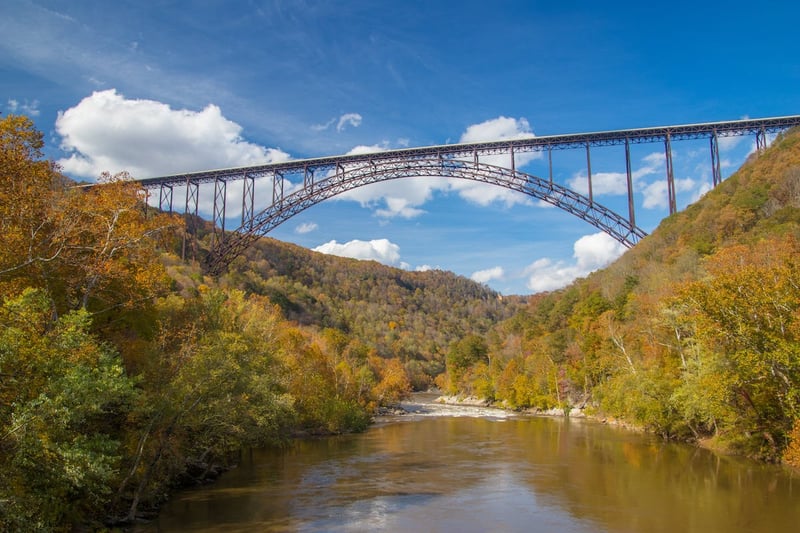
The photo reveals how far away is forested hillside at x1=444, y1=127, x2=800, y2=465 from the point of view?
20906 millimetres

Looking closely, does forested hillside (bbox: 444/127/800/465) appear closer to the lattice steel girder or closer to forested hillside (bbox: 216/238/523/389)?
the lattice steel girder

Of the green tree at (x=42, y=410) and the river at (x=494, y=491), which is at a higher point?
the green tree at (x=42, y=410)

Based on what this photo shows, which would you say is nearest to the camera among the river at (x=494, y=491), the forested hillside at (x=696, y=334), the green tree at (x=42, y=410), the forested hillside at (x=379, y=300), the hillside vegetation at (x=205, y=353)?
the green tree at (x=42, y=410)

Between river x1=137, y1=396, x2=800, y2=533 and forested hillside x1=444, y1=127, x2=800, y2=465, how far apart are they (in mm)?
2130

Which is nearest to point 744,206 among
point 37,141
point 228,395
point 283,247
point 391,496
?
point 391,496

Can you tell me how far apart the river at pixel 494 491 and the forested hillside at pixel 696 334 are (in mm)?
2130

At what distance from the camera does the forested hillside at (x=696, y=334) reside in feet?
68.6

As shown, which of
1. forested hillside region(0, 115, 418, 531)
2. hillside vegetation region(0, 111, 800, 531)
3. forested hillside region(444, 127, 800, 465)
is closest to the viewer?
forested hillside region(0, 115, 418, 531)

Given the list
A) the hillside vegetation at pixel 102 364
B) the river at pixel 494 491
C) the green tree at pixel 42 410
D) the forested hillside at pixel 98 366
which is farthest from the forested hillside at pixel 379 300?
the green tree at pixel 42 410

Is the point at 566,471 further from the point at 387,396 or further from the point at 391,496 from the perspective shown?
the point at 387,396

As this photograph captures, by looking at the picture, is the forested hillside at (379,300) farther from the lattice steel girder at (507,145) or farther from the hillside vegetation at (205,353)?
the hillside vegetation at (205,353)

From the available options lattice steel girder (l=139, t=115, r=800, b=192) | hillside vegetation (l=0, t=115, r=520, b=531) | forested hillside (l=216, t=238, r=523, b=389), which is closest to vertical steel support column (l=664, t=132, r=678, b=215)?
lattice steel girder (l=139, t=115, r=800, b=192)

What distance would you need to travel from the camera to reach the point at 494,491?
65.7 feet

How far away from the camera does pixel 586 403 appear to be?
50344 millimetres
